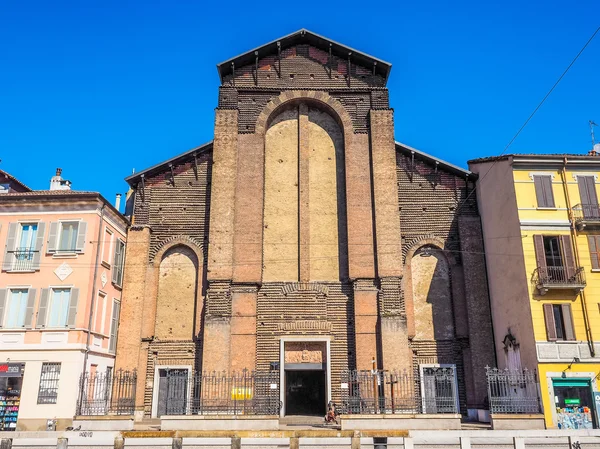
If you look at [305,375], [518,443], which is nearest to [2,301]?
[305,375]

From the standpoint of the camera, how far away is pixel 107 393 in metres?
24.1

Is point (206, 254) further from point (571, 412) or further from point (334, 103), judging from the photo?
point (571, 412)

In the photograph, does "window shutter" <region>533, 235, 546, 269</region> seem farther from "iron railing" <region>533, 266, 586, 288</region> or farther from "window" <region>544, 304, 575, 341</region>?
"window" <region>544, 304, 575, 341</region>

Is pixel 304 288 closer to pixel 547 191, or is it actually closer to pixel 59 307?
pixel 59 307

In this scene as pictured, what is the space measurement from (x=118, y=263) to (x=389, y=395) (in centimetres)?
1398

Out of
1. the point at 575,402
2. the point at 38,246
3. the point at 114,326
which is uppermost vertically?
the point at 38,246

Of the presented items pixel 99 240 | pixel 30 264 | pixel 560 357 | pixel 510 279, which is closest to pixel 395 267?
pixel 510 279

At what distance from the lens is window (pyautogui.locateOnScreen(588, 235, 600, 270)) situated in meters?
23.9

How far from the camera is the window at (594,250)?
23.9m

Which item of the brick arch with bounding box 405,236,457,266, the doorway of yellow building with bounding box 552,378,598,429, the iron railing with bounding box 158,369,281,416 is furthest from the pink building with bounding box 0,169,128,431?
the doorway of yellow building with bounding box 552,378,598,429

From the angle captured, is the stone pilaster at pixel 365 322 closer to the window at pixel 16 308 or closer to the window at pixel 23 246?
the window at pixel 23 246

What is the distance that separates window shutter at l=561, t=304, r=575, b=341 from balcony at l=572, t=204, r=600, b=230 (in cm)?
356

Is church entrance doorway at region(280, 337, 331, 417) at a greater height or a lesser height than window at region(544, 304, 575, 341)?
lesser

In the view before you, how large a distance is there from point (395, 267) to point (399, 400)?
601 centimetres
